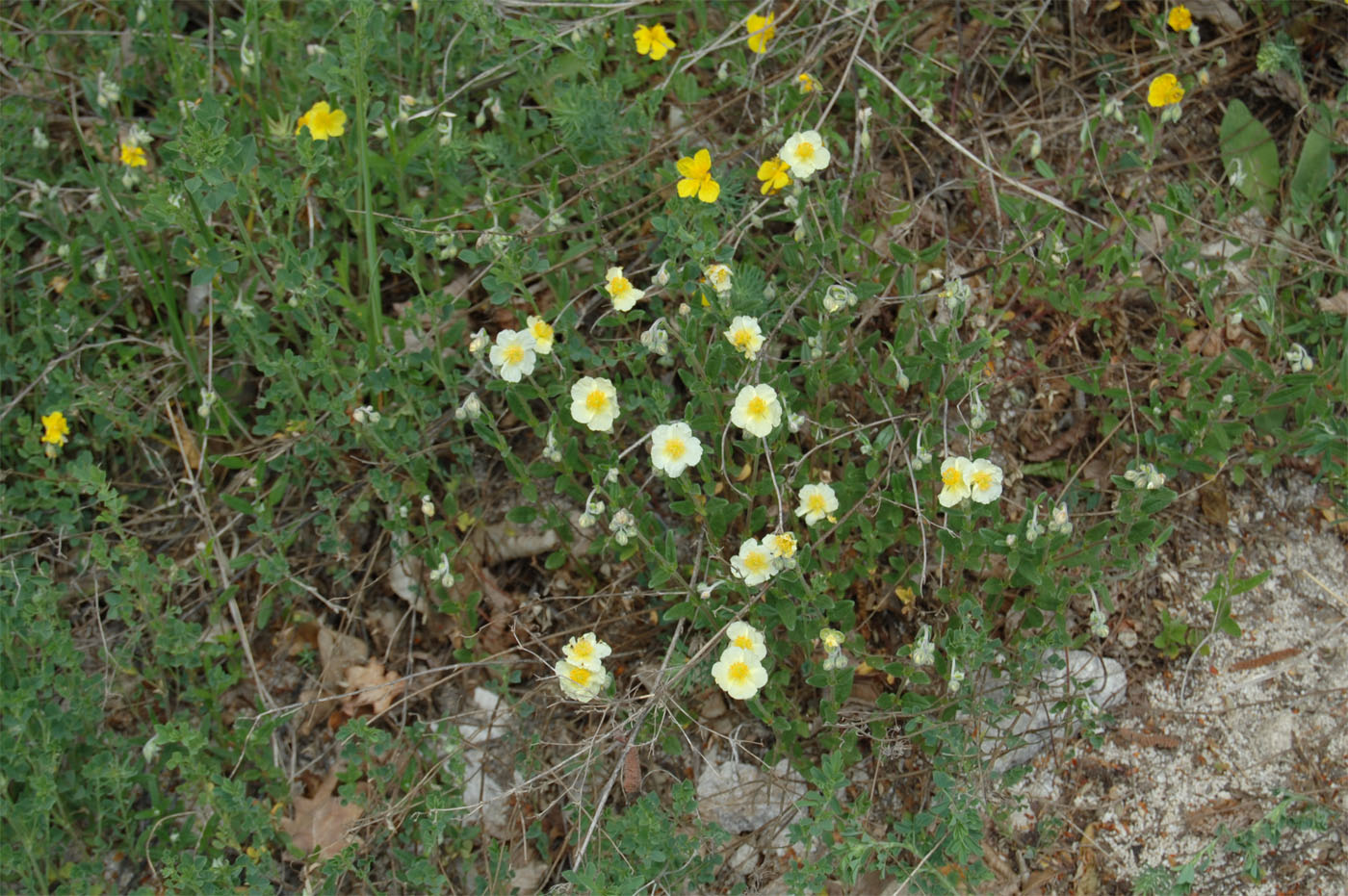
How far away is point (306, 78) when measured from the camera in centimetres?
399

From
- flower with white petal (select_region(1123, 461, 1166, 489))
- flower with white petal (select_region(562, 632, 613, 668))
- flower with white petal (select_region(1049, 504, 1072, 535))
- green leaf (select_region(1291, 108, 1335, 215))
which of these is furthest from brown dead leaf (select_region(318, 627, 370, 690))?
green leaf (select_region(1291, 108, 1335, 215))

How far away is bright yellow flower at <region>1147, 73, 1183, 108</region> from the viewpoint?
359 cm

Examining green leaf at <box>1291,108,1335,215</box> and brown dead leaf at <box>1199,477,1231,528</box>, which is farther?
green leaf at <box>1291,108,1335,215</box>

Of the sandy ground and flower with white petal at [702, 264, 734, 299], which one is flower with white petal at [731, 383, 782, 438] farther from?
the sandy ground

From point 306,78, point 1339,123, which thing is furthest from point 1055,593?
point 306,78

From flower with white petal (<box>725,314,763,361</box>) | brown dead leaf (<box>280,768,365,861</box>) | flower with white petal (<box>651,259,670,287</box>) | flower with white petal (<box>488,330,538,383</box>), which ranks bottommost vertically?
brown dead leaf (<box>280,768,365,861</box>)

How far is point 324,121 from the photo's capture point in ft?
12.1

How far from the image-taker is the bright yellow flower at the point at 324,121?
3.69 metres

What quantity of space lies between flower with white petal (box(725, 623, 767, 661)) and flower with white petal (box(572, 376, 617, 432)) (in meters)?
→ 0.67

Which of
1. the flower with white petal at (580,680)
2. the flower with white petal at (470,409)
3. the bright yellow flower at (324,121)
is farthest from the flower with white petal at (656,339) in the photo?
the bright yellow flower at (324,121)

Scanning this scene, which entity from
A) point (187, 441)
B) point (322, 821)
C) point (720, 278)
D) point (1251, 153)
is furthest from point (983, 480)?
point (187, 441)

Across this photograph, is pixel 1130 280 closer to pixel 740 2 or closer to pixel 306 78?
pixel 740 2

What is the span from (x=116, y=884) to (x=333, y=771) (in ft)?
2.31

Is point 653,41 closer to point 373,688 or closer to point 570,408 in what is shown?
point 570,408
